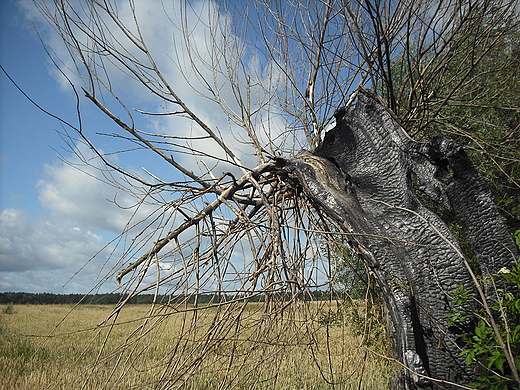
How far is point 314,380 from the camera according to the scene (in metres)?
5.48

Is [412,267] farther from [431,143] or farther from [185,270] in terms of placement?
[185,270]

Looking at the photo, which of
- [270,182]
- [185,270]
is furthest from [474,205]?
→ [185,270]

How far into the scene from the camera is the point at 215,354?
244 cm

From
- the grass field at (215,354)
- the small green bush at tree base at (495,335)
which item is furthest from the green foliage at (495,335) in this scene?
the grass field at (215,354)

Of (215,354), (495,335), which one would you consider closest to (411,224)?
(495,335)

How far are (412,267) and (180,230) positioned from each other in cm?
186

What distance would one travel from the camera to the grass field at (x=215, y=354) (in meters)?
2.14

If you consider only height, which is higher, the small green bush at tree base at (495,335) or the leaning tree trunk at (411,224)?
the leaning tree trunk at (411,224)

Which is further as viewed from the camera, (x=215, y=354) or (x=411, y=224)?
(x=411, y=224)

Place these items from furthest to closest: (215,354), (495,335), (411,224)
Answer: (411,224), (215,354), (495,335)

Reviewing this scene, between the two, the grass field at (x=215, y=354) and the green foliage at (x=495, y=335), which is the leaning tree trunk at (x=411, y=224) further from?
the grass field at (x=215, y=354)

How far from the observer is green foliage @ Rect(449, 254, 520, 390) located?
207cm

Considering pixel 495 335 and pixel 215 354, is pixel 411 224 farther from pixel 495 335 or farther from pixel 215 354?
pixel 215 354

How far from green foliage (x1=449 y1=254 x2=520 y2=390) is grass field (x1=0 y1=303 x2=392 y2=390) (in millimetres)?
651
